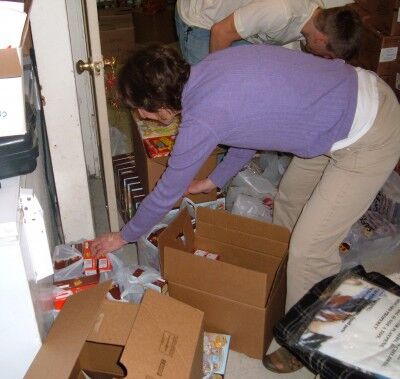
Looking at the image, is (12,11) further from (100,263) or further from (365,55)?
(365,55)

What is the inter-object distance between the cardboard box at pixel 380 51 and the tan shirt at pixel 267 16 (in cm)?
66

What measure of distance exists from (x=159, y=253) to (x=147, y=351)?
479mm

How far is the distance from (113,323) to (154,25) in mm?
3565

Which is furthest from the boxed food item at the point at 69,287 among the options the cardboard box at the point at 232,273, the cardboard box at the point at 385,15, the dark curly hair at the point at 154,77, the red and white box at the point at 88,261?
the cardboard box at the point at 385,15

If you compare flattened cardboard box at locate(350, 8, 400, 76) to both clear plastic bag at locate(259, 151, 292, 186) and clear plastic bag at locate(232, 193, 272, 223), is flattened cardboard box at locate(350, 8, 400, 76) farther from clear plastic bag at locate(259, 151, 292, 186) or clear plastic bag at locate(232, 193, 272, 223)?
clear plastic bag at locate(232, 193, 272, 223)

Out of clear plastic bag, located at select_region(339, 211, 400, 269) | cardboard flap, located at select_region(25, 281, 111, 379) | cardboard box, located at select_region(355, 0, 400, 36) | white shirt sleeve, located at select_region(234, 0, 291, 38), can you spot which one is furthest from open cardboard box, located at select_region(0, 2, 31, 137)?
cardboard box, located at select_region(355, 0, 400, 36)

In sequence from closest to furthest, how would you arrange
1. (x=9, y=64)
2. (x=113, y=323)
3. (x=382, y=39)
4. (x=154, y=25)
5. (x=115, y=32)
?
(x=9, y=64) < (x=113, y=323) < (x=382, y=39) < (x=115, y=32) < (x=154, y=25)

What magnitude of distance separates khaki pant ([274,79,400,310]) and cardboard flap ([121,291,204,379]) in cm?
38

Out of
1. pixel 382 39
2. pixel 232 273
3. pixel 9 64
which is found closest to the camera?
pixel 9 64

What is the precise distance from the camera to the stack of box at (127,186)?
6.95 feet

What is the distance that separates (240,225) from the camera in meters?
1.72

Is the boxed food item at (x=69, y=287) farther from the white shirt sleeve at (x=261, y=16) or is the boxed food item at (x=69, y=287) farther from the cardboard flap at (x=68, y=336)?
the white shirt sleeve at (x=261, y=16)

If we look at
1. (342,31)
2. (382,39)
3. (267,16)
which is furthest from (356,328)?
(382,39)

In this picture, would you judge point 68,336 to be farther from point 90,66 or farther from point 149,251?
point 90,66
